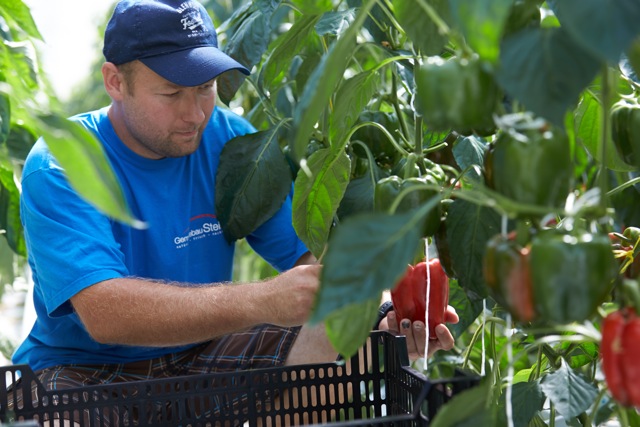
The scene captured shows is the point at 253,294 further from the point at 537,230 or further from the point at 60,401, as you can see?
the point at 537,230

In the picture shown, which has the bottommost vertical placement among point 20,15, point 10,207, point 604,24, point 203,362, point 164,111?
point 203,362

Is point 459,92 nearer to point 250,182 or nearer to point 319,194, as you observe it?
point 319,194

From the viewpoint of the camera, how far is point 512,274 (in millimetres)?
768

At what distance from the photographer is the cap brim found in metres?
1.73

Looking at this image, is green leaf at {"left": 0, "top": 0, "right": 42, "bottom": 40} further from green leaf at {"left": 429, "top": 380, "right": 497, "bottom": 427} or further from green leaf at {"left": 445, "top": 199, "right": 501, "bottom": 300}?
green leaf at {"left": 429, "top": 380, "right": 497, "bottom": 427}

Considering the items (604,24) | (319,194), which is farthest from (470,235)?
(604,24)

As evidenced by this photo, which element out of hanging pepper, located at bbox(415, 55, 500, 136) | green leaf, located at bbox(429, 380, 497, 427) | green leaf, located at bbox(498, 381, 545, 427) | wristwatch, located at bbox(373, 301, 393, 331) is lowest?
wristwatch, located at bbox(373, 301, 393, 331)

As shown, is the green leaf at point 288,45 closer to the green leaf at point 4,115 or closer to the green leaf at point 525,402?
the green leaf at point 4,115

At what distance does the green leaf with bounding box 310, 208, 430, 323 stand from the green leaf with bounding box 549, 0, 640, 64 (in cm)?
19

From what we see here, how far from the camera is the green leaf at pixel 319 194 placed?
129 centimetres

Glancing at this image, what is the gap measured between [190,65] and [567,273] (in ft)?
Answer: 3.82

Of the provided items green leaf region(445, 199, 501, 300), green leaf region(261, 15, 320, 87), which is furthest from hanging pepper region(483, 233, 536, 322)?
green leaf region(261, 15, 320, 87)

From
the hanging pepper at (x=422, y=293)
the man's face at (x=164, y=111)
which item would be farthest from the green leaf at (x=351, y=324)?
the man's face at (x=164, y=111)

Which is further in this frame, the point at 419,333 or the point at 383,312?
the point at 383,312
